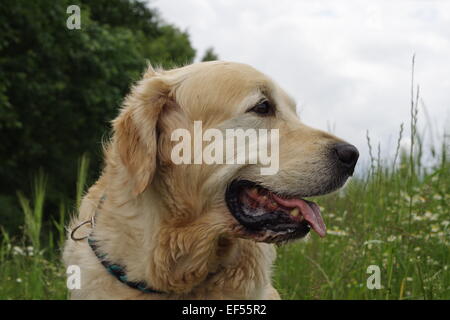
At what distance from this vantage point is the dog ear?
3.02 meters

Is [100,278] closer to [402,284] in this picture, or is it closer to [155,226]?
[155,226]

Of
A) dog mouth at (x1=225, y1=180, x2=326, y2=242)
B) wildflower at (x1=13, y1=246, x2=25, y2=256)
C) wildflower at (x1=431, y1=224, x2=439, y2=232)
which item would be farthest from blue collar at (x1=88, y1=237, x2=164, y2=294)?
wildflower at (x1=13, y1=246, x2=25, y2=256)

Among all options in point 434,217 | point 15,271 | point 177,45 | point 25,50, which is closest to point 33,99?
point 25,50

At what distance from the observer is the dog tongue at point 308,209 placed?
3.01m

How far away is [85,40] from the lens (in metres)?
15.9

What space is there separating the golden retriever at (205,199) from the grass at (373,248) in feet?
2.02

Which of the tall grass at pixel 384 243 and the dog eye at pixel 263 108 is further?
the tall grass at pixel 384 243

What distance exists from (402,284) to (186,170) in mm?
1478

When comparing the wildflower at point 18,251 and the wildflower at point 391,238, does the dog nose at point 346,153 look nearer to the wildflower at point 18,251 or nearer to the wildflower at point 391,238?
the wildflower at point 391,238

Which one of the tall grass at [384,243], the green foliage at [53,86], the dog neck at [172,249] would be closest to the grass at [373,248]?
the tall grass at [384,243]

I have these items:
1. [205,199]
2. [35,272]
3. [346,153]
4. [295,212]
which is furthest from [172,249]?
[35,272]

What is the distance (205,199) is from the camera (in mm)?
3096

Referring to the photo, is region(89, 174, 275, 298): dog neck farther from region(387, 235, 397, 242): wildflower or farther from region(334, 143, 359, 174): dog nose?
region(387, 235, 397, 242): wildflower

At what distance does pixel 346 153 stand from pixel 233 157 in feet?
1.80
